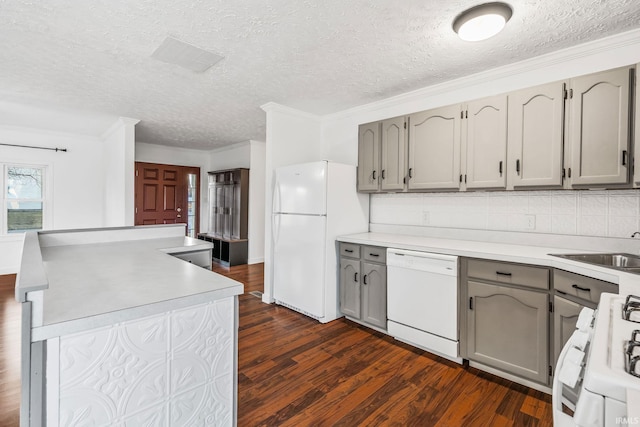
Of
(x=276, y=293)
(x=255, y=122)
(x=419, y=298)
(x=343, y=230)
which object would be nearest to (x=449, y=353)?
(x=419, y=298)

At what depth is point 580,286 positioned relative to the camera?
1.72 metres

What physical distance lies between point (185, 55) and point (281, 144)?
1.44 metres

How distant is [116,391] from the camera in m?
1.04

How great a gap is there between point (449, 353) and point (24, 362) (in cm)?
240

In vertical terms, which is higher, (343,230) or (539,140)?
(539,140)

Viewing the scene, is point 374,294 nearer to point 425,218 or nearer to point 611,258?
point 425,218

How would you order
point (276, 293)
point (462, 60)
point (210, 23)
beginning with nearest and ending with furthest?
point (210, 23) < point (462, 60) < point (276, 293)

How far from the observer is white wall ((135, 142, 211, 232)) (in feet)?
19.5

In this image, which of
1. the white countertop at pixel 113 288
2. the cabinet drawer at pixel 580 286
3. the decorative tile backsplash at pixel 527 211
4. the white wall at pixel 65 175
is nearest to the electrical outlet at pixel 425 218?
the decorative tile backsplash at pixel 527 211

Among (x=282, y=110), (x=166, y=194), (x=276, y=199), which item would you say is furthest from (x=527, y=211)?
(x=166, y=194)

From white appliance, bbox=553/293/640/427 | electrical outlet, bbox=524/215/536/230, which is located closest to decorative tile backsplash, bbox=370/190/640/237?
electrical outlet, bbox=524/215/536/230

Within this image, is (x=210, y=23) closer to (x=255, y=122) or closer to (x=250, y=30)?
(x=250, y=30)

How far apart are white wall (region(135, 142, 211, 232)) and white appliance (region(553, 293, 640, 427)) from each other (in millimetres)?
6611

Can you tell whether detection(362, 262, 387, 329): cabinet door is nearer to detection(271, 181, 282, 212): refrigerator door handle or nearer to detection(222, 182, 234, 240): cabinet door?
detection(271, 181, 282, 212): refrigerator door handle
